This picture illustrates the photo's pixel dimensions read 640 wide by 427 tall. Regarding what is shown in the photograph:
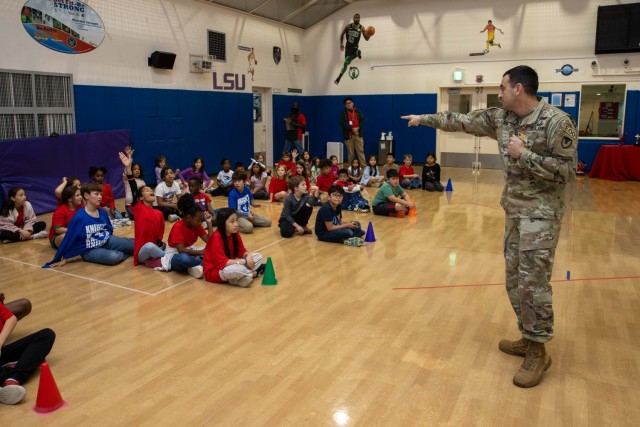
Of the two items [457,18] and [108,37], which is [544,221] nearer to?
[108,37]

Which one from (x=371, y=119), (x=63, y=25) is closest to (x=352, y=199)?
(x=63, y=25)

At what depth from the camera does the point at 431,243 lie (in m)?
8.20

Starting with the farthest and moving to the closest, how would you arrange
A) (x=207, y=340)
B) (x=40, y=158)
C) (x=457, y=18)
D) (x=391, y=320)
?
1. (x=457, y=18)
2. (x=40, y=158)
3. (x=391, y=320)
4. (x=207, y=340)

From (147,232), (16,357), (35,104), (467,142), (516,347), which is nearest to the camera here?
(16,357)

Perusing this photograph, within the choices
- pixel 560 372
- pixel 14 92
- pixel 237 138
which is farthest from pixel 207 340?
pixel 237 138

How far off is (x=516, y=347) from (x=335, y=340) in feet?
4.88

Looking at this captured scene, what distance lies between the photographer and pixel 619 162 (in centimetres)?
1555

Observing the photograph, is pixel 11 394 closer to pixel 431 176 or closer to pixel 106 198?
pixel 106 198

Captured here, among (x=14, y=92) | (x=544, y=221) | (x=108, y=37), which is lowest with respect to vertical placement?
(x=544, y=221)

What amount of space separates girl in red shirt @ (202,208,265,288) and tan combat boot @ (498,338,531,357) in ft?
9.41

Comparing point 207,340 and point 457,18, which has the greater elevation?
point 457,18

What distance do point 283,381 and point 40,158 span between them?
30.3 ft

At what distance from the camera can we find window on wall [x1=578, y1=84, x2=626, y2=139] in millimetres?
16547

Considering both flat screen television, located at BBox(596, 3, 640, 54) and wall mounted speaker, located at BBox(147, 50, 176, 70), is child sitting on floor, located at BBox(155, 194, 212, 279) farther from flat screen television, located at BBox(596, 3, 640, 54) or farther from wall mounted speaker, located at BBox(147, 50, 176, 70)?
flat screen television, located at BBox(596, 3, 640, 54)
